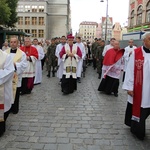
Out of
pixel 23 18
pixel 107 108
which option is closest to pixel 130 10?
pixel 23 18

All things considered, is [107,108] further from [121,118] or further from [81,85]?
[81,85]

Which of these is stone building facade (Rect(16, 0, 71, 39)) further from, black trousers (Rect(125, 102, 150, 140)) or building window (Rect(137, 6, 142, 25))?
black trousers (Rect(125, 102, 150, 140))

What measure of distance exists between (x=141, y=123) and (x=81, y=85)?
5635 mm

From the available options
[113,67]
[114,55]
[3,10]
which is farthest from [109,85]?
[3,10]

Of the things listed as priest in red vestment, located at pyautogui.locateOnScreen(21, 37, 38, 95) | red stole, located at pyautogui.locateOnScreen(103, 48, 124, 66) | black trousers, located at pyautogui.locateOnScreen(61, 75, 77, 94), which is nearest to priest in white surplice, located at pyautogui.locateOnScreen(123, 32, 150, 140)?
red stole, located at pyautogui.locateOnScreen(103, 48, 124, 66)

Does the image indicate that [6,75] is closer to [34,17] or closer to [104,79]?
[104,79]

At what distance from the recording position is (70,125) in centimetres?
495

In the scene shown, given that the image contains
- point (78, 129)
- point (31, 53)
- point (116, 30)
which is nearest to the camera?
point (78, 129)

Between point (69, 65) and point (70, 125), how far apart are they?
138 inches

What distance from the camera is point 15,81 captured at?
5375 millimetres

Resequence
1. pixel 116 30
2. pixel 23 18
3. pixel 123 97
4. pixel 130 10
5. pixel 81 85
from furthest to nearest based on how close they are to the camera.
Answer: pixel 116 30, pixel 23 18, pixel 130 10, pixel 81 85, pixel 123 97

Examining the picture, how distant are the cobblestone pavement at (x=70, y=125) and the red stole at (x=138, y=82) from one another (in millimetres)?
514

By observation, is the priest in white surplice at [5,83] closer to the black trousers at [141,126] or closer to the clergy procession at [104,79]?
the clergy procession at [104,79]

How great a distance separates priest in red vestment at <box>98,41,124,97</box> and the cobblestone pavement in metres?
0.46
